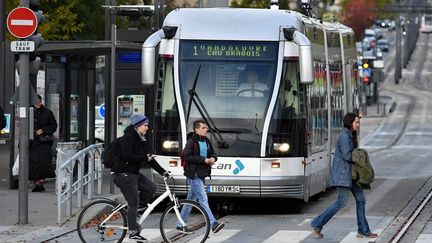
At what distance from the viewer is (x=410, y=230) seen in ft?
60.0

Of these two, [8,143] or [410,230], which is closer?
[410,230]

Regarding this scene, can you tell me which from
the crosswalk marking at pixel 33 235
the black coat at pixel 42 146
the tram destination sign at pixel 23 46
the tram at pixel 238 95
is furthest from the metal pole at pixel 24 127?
the black coat at pixel 42 146

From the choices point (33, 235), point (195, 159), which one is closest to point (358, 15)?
point (195, 159)

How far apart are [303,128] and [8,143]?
584 cm

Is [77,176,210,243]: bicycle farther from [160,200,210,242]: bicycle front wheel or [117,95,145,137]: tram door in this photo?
→ [117,95,145,137]: tram door

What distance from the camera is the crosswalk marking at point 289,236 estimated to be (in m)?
16.9

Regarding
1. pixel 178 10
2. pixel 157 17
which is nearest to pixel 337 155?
pixel 178 10

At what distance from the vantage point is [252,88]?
2011 centimetres

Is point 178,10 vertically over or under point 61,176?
over

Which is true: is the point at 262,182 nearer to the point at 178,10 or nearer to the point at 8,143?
the point at 178,10

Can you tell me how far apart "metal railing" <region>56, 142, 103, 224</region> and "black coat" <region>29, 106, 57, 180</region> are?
2.59ft

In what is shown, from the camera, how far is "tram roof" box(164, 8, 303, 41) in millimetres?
20406

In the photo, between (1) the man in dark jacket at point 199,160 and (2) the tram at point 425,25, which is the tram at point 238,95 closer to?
(1) the man in dark jacket at point 199,160

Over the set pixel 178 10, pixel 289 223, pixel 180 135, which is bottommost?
pixel 289 223
